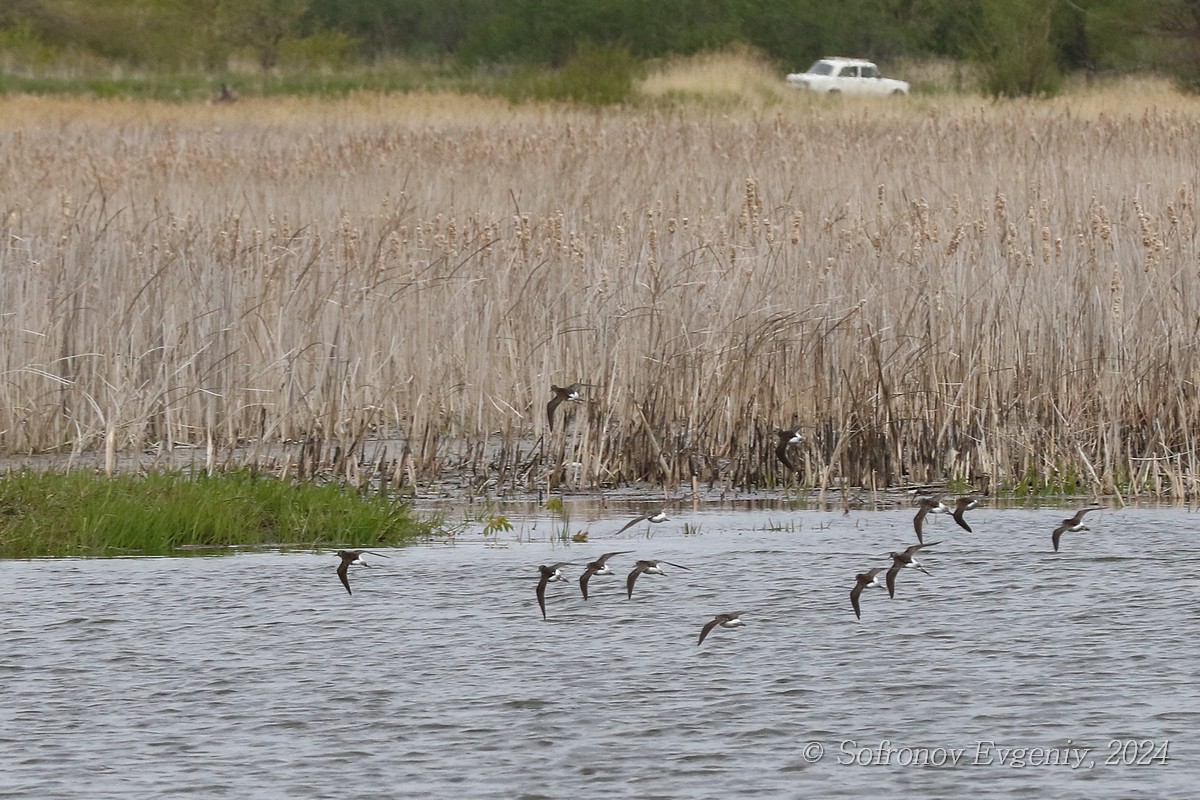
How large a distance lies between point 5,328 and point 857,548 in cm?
434

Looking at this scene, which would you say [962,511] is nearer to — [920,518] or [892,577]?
[920,518]

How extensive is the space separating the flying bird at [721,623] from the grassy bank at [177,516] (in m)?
1.82

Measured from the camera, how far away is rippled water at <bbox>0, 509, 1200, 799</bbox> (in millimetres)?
4184

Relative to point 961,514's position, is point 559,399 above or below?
above

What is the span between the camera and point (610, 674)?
16.4 ft

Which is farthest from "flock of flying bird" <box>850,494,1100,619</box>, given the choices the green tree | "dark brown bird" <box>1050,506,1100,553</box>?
the green tree

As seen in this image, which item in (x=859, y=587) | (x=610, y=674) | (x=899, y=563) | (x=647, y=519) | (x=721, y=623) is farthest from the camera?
(x=647, y=519)

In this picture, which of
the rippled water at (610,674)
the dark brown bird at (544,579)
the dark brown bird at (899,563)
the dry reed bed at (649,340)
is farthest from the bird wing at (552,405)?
the dark brown bird at (899,563)

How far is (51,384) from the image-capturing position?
8.77 metres

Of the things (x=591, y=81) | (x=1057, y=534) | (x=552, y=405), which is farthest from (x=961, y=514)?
(x=591, y=81)

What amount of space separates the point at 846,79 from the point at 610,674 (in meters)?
41.6

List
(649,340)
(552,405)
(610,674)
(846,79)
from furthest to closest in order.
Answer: (846,79) → (649,340) → (552,405) → (610,674)

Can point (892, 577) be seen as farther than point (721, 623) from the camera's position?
Yes

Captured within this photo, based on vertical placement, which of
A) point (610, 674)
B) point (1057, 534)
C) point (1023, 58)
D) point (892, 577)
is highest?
point (1023, 58)
